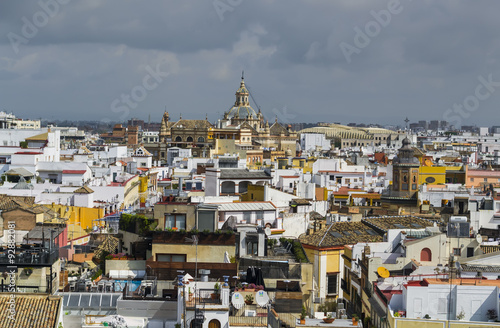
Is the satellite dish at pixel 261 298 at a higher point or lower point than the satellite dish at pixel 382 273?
lower

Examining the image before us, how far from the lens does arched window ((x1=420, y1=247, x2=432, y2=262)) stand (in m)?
20.3

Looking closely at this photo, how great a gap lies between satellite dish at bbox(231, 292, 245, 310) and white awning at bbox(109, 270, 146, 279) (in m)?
3.71

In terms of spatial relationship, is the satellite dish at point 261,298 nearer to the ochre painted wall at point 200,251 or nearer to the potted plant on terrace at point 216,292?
the potted plant on terrace at point 216,292

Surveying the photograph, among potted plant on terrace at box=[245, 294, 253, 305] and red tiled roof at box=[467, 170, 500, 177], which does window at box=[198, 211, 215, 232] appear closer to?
potted plant on terrace at box=[245, 294, 253, 305]

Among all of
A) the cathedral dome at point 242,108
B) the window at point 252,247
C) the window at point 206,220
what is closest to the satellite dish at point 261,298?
the window at point 252,247

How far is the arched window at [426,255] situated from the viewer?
20.3m

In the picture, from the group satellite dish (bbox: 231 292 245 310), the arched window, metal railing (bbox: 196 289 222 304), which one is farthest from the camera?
Result: the arched window

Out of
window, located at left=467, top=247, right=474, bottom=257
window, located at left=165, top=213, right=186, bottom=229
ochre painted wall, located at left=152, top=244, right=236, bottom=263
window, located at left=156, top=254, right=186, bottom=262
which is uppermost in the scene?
window, located at left=165, top=213, right=186, bottom=229

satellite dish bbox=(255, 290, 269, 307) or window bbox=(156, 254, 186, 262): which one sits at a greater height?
window bbox=(156, 254, 186, 262)

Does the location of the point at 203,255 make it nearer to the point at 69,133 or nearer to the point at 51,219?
the point at 51,219

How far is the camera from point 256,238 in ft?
64.0

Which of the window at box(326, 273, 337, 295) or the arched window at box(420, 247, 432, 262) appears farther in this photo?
the window at box(326, 273, 337, 295)

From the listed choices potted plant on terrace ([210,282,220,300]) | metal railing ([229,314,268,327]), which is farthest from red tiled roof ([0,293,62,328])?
metal railing ([229,314,268,327])

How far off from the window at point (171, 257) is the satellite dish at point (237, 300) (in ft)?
12.8
